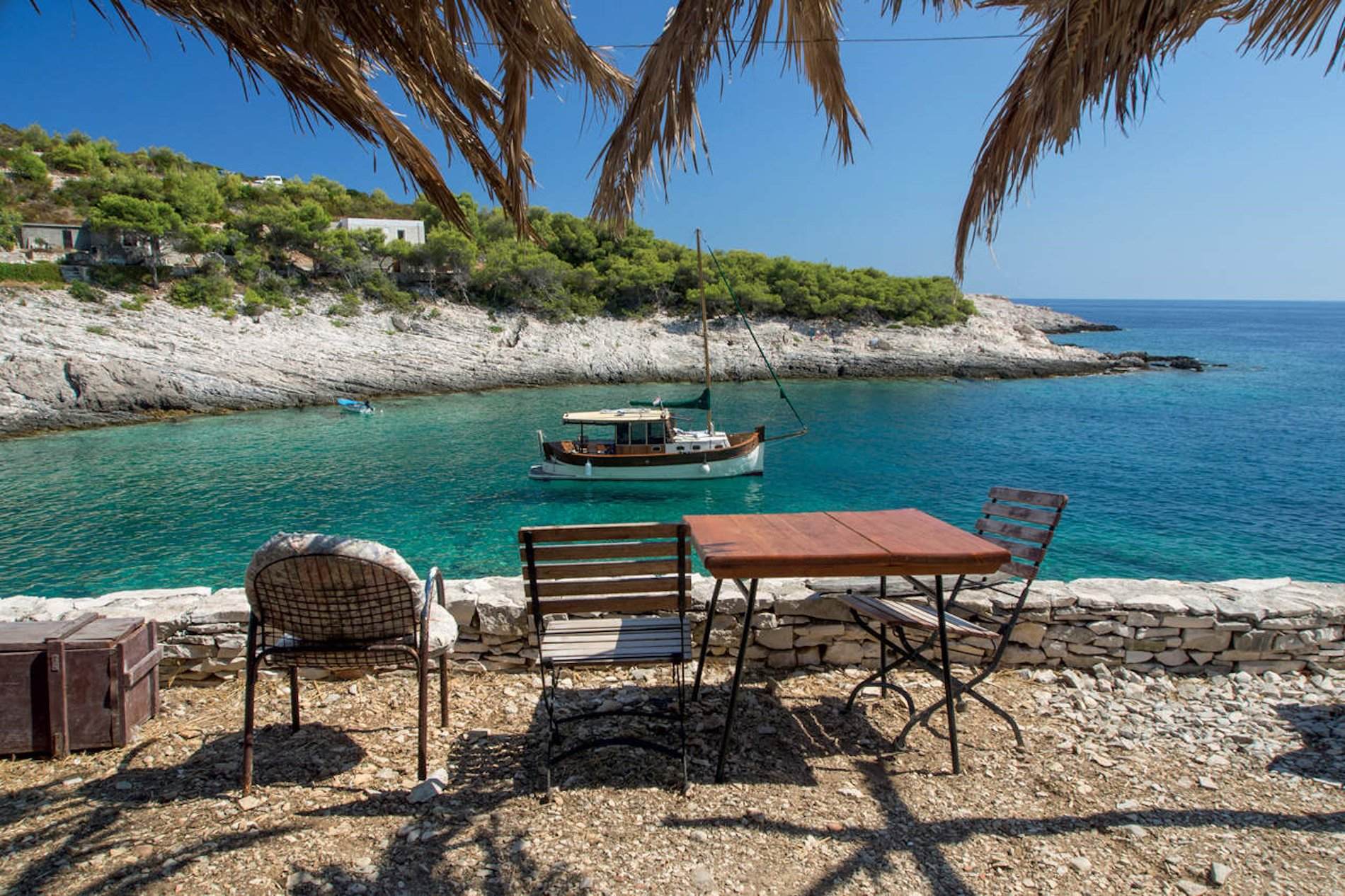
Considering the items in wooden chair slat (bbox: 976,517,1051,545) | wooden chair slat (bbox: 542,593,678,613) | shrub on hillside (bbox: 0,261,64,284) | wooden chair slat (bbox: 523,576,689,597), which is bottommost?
wooden chair slat (bbox: 542,593,678,613)

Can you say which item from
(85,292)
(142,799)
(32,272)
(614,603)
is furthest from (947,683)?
(32,272)

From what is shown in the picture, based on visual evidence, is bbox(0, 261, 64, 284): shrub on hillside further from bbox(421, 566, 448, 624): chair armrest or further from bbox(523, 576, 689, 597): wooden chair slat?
bbox(523, 576, 689, 597): wooden chair slat

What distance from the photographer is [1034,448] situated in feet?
82.9

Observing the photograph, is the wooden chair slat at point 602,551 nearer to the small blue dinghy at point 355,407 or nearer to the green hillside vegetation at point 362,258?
the small blue dinghy at point 355,407

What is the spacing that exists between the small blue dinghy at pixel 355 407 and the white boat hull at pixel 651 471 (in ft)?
45.7

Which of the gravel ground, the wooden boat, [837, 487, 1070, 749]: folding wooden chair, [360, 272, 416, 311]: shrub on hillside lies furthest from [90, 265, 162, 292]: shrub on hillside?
[837, 487, 1070, 749]: folding wooden chair

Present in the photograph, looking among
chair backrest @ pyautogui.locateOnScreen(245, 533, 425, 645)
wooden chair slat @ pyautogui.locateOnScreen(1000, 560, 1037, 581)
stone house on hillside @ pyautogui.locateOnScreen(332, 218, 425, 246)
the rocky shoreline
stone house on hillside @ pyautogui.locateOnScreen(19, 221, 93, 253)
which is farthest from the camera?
stone house on hillside @ pyautogui.locateOnScreen(332, 218, 425, 246)

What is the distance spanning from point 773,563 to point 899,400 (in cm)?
3531

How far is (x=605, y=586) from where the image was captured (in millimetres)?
3197

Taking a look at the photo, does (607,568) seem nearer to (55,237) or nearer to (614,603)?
(614,603)

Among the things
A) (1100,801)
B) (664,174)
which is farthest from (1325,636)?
(664,174)

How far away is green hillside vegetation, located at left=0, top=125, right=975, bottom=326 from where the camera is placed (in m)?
39.4

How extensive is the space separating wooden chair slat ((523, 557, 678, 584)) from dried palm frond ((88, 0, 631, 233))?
161 cm

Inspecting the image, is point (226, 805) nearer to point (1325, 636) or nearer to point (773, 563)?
point (773, 563)
